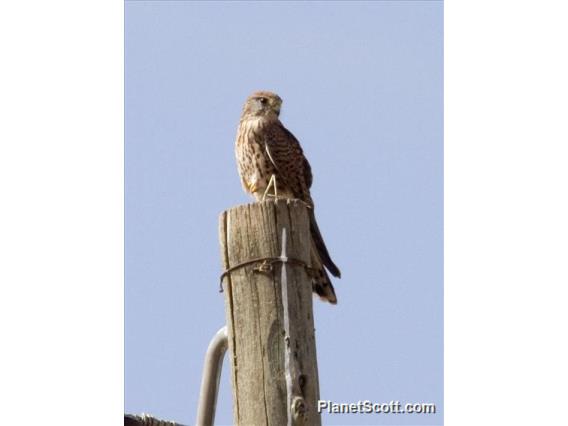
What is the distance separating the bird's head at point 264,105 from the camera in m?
7.06

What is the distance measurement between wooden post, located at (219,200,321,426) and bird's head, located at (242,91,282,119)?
3248 millimetres

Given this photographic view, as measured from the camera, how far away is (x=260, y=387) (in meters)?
3.62

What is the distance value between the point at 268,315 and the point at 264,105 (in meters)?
3.57

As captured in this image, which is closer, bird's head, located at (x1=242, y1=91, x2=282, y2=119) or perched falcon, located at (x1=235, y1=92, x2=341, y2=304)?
perched falcon, located at (x1=235, y1=92, x2=341, y2=304)

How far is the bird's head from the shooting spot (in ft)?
23.2

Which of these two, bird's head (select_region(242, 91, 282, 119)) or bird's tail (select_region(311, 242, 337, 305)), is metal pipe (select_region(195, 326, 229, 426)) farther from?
bird's head (select_region(242, 91, 282, 119))

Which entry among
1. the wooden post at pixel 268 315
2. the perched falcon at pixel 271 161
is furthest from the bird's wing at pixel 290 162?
the wooden post at pixel 268 315

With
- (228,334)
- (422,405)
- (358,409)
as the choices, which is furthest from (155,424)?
(422,405)

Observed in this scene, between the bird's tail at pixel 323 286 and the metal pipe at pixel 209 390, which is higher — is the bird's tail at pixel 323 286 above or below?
above

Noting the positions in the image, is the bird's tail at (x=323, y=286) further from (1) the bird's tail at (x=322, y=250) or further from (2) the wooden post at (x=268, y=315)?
(2) the wooden post at (x=268, y=315)

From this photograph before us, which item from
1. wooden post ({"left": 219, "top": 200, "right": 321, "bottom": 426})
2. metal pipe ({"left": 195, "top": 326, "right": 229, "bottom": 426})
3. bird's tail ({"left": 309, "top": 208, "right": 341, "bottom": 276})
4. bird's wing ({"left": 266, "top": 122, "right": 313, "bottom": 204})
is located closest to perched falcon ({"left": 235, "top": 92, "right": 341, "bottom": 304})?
bird's wing ({"left": 266, "top": 122, "right": 313, "bottom": 204})

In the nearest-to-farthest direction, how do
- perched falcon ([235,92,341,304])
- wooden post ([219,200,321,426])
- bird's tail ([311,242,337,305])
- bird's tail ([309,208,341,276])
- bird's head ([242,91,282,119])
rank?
wooden post ([219,200,321,426]) → bird's tail ([309,208,341,276]) → bird's tail ([311,242,337,305]) → perched falcon ([235,92,341,304]) → bird's head ([242,91,282,119])

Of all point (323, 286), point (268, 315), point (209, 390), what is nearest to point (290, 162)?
→ point (323, 286)

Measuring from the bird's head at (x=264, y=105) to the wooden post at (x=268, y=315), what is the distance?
3248mm
